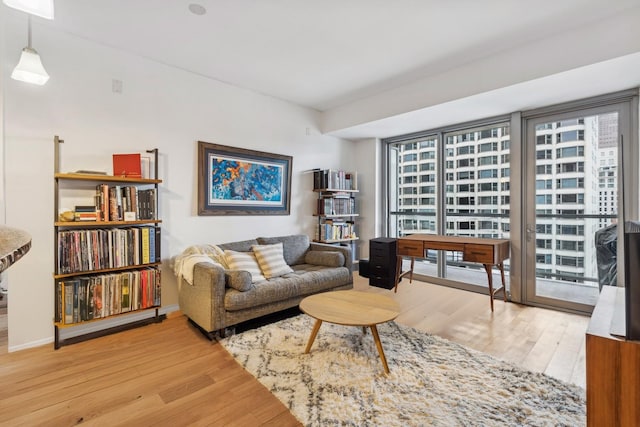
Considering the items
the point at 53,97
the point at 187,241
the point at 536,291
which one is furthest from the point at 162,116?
the point at 536,291

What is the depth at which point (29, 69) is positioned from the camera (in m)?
2.02

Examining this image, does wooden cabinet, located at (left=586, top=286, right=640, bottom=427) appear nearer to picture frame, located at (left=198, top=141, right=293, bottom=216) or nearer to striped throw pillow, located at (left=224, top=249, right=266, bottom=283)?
striped throw pillow, located at (left=224, top=249, right=266, bottom=283)

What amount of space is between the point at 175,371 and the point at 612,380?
241 centimetres

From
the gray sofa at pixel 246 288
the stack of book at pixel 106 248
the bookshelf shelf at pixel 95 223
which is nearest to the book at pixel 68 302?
the stack of book at pixel 106 248

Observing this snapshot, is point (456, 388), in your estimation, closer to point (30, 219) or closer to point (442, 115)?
point (442, 115)

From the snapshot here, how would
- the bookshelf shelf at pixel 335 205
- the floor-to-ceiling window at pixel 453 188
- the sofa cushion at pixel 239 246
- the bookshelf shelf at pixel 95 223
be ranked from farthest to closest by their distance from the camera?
the bookshelf shelf at pixel 335 205
the floor-to-ceiling window at pixel 453 188
the sofa cushion at pixel 239 246
the bookshelf shelf at pixel 95 223

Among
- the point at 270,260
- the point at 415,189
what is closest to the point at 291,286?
the point at 270,260

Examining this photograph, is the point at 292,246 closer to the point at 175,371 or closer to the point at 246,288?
the point at 246,288

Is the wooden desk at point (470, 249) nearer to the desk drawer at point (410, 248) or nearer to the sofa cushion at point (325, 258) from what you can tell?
the desk drawer at point (410, 248)

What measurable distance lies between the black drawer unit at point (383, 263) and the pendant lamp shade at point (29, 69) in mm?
3884

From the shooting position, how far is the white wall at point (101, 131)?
2.41 metres

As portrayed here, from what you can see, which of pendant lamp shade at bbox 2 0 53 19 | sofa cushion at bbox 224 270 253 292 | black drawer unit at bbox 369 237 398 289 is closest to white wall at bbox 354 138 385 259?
black drawer unit at bbox 369 237 398 289

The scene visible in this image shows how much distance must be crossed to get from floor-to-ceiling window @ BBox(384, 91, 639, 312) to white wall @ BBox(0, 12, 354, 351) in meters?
2.59

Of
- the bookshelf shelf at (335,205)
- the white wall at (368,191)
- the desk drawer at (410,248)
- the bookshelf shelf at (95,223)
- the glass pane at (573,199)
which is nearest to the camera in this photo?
the bookshelf shelf at (95,223)
